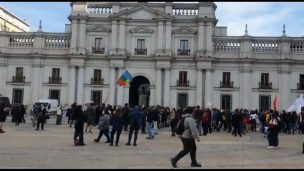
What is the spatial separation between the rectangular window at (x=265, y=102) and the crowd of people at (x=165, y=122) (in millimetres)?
15811

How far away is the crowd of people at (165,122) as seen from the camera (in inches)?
509

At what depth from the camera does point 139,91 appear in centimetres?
5206

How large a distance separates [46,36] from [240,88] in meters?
23.4

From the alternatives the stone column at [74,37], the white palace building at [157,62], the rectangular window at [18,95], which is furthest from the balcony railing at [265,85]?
the rectangular window at [18,95]

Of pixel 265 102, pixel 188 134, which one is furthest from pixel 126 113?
pixel 265 102

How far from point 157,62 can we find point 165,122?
1702 centimetres

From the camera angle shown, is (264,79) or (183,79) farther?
(183,79)

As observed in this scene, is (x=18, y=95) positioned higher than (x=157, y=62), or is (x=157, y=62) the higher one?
(x=157, y=62)

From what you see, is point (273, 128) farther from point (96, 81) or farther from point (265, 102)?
point (96, 81)

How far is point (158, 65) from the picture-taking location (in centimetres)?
4922

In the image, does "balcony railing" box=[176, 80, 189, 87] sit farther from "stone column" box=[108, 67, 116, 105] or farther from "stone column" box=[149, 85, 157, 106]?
"stone column" box=[108, 67, 116, 105]

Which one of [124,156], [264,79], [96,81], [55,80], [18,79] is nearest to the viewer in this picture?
[124,156]

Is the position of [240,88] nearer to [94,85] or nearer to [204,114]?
[94,85]

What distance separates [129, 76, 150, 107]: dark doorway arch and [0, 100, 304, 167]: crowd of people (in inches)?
691
